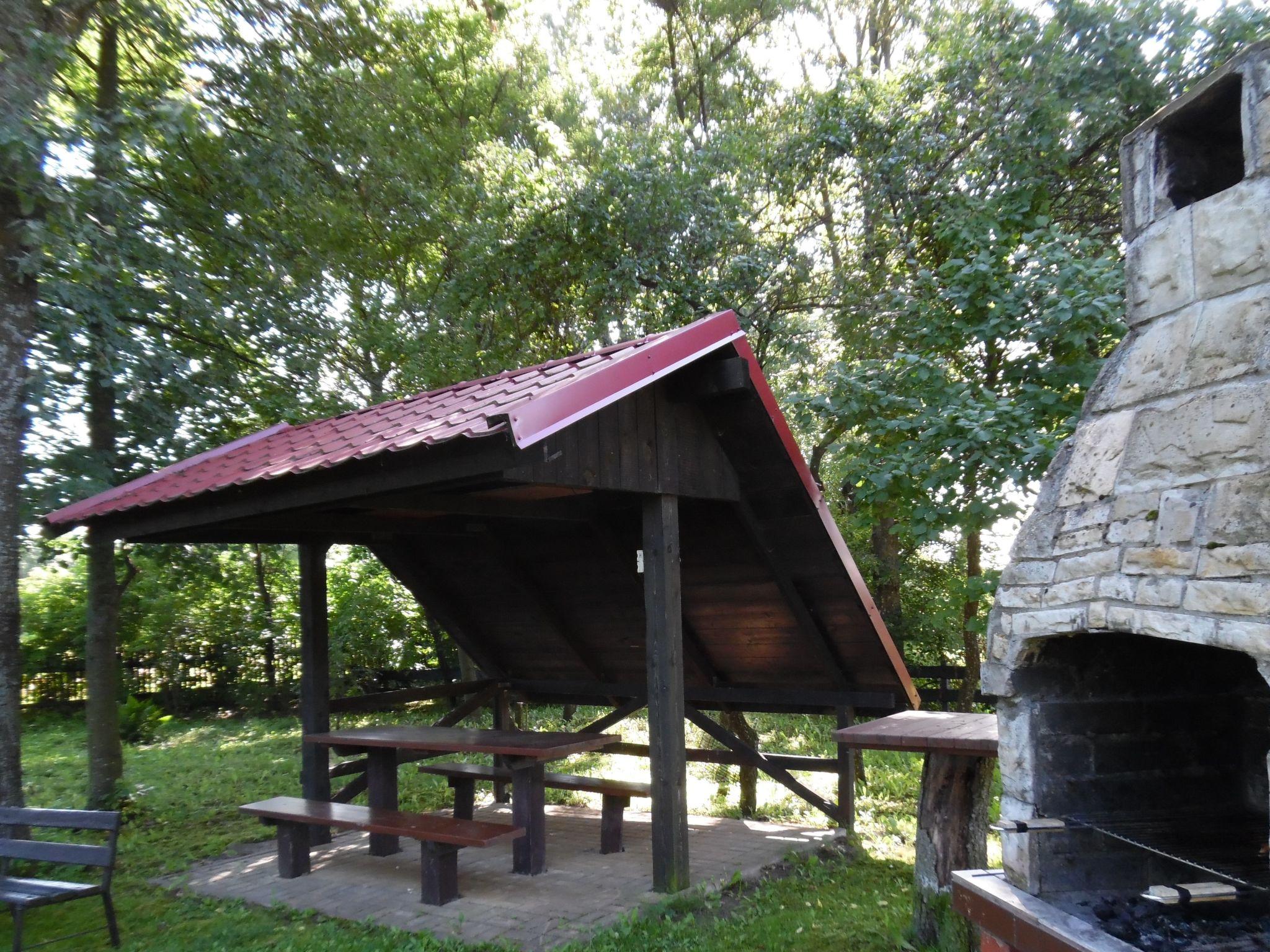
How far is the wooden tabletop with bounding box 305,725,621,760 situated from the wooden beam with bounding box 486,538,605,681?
4.46 feet

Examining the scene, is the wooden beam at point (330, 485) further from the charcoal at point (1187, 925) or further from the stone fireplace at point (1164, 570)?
the charcoal at point (1187, 925)

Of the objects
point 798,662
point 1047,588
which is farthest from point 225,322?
point 1047,588

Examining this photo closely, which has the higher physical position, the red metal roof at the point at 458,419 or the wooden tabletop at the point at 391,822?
the red metal roof at the point at 458,419

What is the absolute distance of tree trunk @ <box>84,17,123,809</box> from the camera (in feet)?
27.6

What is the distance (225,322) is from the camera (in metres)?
9.14

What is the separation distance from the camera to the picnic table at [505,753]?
6.25 metres

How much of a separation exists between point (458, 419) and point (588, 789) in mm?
3315

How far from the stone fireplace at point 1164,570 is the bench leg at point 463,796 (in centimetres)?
435

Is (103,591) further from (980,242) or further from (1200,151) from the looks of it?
(1200,151)

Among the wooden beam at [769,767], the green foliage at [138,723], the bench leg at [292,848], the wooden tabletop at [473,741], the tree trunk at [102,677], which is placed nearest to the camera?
the wooden tabletop at [473,741]

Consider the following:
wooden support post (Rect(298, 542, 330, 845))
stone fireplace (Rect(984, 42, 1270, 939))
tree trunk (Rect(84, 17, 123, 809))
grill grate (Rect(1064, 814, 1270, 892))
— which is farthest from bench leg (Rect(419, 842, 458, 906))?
tree trunk (Rect(84, 17, 123, 809))

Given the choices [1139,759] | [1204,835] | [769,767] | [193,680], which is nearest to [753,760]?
[769,767]

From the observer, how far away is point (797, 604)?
6.91 m

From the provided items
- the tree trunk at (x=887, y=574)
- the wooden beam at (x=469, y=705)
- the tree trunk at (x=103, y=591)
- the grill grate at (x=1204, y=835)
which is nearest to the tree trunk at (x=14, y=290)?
the tree trunk at (x=103, y=591)
